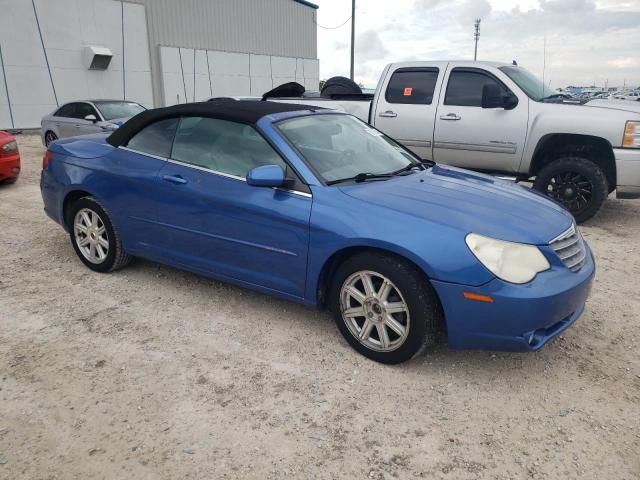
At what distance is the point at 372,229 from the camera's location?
9.96ft

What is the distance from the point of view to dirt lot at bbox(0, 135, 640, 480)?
2.42 metres

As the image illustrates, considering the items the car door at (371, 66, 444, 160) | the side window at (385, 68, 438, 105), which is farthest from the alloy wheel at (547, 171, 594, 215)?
the side window at (385, 68, 438, 105)

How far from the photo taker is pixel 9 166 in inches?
324

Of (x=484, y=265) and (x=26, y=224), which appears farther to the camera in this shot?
(x=26, y=224)

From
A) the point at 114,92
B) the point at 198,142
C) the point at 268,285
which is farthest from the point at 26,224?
the point at 114,92

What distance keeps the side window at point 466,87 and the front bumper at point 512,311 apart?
4434 millimetres

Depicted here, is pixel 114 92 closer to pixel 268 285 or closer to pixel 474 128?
pixel 474 128

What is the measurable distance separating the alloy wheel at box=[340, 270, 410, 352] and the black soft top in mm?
1406

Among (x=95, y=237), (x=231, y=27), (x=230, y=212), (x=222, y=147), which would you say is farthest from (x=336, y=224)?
(x=231, y=27)

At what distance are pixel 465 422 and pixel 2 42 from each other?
18411mm

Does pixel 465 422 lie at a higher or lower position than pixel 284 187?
lower

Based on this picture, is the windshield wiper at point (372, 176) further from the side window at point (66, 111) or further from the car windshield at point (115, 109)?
the side window at point (66, 111)

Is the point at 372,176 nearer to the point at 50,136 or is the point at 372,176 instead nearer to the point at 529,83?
the point at 529,83

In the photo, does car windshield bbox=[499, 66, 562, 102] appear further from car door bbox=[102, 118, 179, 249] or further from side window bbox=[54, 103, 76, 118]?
side window bbox=[54, 103, 76, 118]
